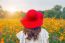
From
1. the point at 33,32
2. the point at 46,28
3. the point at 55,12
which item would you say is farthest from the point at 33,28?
the point at 55,12

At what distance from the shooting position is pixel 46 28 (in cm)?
330

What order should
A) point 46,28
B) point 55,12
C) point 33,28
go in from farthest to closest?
point 55,12 → point 46,28 → point 33,28

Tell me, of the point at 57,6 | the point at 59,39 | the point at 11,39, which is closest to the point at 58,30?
the point at 59,39

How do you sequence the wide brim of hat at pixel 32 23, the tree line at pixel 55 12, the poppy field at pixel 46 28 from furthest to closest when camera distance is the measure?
1. the tree line at pixel 55 12
2. the poppy field at pixel 46 28
3. the wide brim of hat at pixel 32 23

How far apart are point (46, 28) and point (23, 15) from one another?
0.31m

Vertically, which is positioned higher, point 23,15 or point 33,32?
point 23,15

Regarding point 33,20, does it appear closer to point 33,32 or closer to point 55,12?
point 33,32

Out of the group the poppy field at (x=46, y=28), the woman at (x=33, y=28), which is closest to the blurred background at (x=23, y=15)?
the poppy field at (x=46, y=28)

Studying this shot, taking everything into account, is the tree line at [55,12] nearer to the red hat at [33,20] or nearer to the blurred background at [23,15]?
the blurred background at [23,15]

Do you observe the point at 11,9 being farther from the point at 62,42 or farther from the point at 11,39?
the point at 62,42

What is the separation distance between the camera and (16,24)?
3.31 metres

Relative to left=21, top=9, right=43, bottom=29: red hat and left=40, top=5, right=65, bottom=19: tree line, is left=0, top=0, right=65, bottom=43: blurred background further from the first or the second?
left=21, top=9, right=43, bottom=29: red hat

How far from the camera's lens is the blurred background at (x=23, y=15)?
10.7 feet

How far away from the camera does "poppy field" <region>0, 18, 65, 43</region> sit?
325cm
